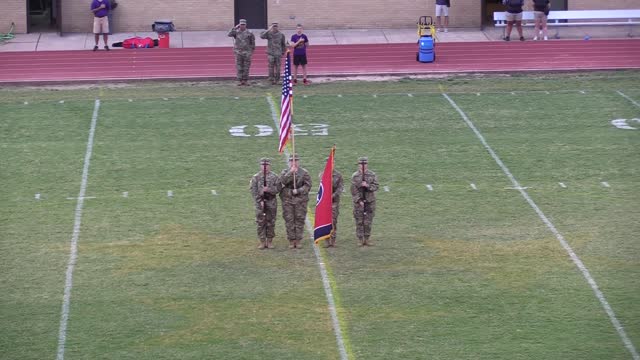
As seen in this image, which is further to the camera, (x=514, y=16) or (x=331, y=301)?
(x=514, y=16)

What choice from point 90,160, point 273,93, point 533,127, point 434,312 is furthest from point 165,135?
point 434,312

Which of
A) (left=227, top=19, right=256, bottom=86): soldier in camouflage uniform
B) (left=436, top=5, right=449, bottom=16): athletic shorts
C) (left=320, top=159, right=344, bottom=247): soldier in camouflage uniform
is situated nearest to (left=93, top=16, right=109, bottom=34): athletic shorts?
(left=227, top=19, right=256, bottom=86): soldier in camouflage uniform

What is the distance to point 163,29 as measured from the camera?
1640 inches

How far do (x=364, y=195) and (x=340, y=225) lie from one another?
1926 millimetres

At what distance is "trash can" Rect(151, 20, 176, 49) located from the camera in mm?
40938

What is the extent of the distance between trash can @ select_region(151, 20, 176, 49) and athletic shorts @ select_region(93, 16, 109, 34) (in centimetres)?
166

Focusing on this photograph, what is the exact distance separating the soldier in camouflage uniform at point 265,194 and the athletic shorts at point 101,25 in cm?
1780

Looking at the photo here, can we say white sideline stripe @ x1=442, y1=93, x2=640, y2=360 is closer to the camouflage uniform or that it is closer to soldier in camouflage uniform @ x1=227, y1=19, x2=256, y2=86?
the camouflage uniform

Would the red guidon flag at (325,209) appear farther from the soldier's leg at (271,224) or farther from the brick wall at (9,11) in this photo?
the brick wall at (9,11)

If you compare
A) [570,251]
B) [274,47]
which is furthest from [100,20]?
[570,251]

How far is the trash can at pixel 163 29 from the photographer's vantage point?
40.9 m

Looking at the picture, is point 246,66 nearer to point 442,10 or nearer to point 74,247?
point 442,10

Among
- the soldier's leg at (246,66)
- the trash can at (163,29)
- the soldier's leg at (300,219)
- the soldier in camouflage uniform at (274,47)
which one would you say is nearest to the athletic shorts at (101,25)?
the trash can at (163,29)

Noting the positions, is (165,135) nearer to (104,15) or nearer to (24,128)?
(24,128)
